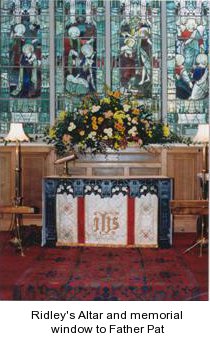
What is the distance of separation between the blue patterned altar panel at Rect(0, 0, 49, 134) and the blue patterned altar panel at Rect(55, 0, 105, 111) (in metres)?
0.22

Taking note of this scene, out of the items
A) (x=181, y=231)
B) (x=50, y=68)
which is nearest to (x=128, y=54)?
(x=50, y=68)

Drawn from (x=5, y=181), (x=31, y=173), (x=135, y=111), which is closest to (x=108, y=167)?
(x=31, y=173)

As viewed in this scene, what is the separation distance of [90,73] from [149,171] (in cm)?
184

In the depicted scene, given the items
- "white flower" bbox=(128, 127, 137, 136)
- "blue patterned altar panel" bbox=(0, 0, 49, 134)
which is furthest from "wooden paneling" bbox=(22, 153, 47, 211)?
"white flower" bbox=(128, 127, 137, 136)

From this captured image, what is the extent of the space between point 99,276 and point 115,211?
1238 mm

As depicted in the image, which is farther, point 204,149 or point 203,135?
point 203,135

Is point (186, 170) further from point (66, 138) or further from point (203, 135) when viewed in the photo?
point (66, 138)

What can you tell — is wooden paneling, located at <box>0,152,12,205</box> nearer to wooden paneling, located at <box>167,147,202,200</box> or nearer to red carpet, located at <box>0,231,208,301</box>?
red carpet, located at <box>0,231,208,301</box>

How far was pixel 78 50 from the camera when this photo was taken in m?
7.51

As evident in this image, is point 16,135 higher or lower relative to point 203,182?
higher

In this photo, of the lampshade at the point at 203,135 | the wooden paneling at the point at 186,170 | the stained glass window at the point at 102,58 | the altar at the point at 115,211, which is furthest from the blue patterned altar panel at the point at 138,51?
the altar at the point at 115,211

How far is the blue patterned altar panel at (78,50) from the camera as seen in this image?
746cm

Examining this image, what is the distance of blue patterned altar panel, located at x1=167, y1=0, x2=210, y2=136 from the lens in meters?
7.43

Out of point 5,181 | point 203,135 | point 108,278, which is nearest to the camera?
point 108,278
